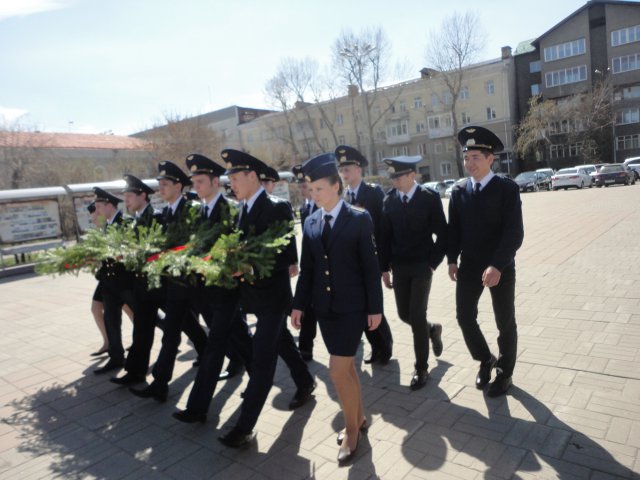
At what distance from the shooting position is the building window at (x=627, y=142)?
4578 cm

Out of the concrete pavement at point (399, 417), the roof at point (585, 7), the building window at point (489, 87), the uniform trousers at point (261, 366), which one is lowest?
the concrete pavement at point (399, 417)

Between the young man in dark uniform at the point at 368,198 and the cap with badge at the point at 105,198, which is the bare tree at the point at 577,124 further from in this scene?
the cap with badge at the point at 105,198

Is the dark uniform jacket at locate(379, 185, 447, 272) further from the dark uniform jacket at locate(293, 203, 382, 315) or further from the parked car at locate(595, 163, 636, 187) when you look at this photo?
the parked car at locate(595, 163, 636, 187)

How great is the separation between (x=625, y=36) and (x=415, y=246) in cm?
5317

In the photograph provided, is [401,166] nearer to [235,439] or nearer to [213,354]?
[213,354]

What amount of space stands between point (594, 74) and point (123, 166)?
4490cm

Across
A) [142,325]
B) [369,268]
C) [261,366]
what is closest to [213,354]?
[261,366]

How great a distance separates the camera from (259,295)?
3.50 meters

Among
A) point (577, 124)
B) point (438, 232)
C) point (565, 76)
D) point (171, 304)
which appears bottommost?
point (171, 304)

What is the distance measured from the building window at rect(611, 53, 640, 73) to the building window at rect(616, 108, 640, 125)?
380cm

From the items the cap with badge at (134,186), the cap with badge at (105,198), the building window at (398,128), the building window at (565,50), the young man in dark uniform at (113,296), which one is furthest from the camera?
the building window at (398,128)

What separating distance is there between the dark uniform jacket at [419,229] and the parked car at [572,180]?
Result: 29939 mm

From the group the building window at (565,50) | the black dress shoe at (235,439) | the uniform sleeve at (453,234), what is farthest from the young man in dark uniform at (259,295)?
the building window at (565,50)

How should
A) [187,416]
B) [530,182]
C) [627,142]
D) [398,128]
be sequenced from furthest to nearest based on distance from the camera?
[398,128] → [627,142] → [530,182] → [187,416]
